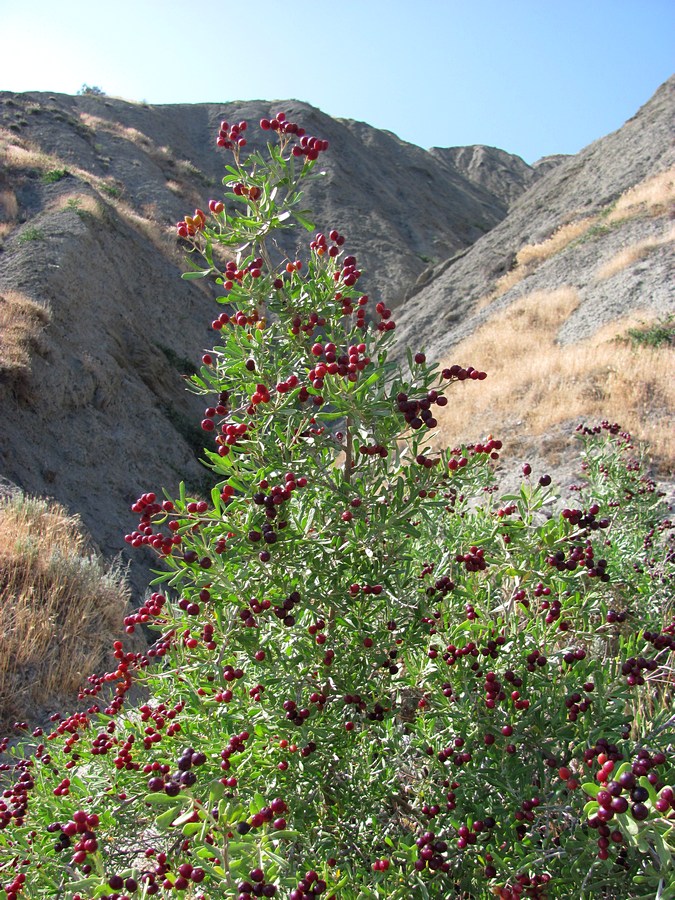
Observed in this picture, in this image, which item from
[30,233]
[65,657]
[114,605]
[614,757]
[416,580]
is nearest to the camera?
[614,757]

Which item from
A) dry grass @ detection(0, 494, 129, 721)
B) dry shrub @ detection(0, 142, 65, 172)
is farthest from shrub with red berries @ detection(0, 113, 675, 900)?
dry shrub @ detection(0, 142, 65, 172)

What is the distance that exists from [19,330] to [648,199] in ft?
60.8

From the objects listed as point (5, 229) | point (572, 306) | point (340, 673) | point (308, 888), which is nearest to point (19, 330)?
point (5, 229)

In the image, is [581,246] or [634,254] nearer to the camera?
[634,254]

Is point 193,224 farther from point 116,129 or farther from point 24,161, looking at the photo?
point 116,129

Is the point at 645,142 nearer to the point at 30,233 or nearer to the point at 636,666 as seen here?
the point at 30,233

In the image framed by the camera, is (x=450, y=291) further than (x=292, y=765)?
Yes

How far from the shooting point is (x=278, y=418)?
7.44 ft

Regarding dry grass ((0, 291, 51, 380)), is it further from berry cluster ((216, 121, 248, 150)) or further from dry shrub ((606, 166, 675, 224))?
dry shrub ((606, 166, 675, 224))

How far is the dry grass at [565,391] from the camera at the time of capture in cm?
940

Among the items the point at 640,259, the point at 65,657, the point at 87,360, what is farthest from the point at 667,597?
the point at 640,259

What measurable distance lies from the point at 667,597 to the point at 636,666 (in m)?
2.74

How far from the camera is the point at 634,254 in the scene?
1599 cm

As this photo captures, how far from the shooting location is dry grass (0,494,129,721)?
490 cm
